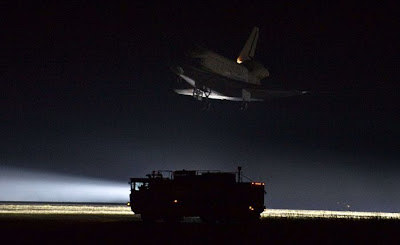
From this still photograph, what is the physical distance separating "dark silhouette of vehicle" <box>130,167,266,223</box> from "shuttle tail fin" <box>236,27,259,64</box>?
58.8 m

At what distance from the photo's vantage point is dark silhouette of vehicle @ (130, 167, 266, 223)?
43.0 metres

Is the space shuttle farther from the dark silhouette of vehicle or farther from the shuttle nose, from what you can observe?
the dark silhouette of vehicle

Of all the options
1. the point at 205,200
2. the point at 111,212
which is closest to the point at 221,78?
the point at 111,212

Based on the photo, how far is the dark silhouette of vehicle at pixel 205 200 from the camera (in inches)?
1694

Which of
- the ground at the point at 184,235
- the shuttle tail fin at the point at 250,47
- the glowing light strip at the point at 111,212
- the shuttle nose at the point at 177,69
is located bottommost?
the ground at the point at 184,235

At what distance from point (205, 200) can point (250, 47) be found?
6741 cm

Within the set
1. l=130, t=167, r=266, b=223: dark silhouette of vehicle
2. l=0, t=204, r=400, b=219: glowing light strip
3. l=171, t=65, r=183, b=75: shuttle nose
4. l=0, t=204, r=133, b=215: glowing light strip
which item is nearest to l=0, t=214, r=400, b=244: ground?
l=130, t=167, r=266, b=223: dark silhouette of vehicle

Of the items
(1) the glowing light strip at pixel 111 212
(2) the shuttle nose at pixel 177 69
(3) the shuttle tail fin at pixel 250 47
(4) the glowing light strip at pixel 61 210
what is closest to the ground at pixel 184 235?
(1) the glowing light strip at pixel 111 212

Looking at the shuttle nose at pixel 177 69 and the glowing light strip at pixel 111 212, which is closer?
the glowing light strip at pixel 111 212

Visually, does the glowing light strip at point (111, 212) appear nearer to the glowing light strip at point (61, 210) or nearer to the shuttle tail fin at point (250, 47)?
the glowing light strip at point (61, 210)

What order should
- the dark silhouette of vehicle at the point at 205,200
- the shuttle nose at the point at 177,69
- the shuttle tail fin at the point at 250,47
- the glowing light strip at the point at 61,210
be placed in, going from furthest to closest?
the shuttle tail fin at the point at 250,47 → the shuttle nose at the point at 177,69 → the glowing light strip at the point at 61,210 → the dark silhouette of vehicle at the point at 205,200

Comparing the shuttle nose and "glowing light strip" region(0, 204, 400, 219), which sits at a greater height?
the shuttle nose

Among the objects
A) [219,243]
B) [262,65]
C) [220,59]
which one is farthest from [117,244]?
[262,65]

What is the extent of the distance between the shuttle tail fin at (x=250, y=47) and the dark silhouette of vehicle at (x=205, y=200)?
58835 mm
